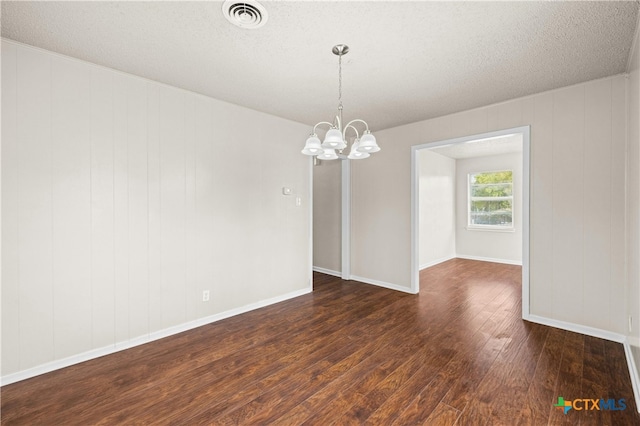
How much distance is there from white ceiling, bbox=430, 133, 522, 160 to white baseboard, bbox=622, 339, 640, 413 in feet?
12.2

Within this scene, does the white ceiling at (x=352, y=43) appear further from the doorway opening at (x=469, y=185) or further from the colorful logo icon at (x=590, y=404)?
the colorful logo icon at (x=590, y=404)

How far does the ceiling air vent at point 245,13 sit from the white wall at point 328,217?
3.64 metres

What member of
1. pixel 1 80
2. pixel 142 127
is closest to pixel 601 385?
pixel 142 127

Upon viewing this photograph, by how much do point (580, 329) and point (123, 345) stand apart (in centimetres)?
460

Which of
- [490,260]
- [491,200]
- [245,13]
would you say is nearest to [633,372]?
[245,13]

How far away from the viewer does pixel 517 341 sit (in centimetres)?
287

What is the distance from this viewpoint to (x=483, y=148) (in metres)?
6.18

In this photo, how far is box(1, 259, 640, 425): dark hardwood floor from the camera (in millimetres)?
1884

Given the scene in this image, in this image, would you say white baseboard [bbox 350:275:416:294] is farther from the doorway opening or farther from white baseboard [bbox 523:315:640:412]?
white baseboard [bbox 523:315:640:412]

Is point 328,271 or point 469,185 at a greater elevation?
point 469,185

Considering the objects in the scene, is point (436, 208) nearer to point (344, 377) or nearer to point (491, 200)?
point (491, 200)

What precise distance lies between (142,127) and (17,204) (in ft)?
3.81

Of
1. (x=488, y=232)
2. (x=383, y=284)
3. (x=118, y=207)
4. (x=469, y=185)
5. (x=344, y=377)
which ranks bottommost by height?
(x=344, y=377)

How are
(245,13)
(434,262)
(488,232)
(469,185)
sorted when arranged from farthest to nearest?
(469,185) → (488,232) → (434,262) → (245,13)
